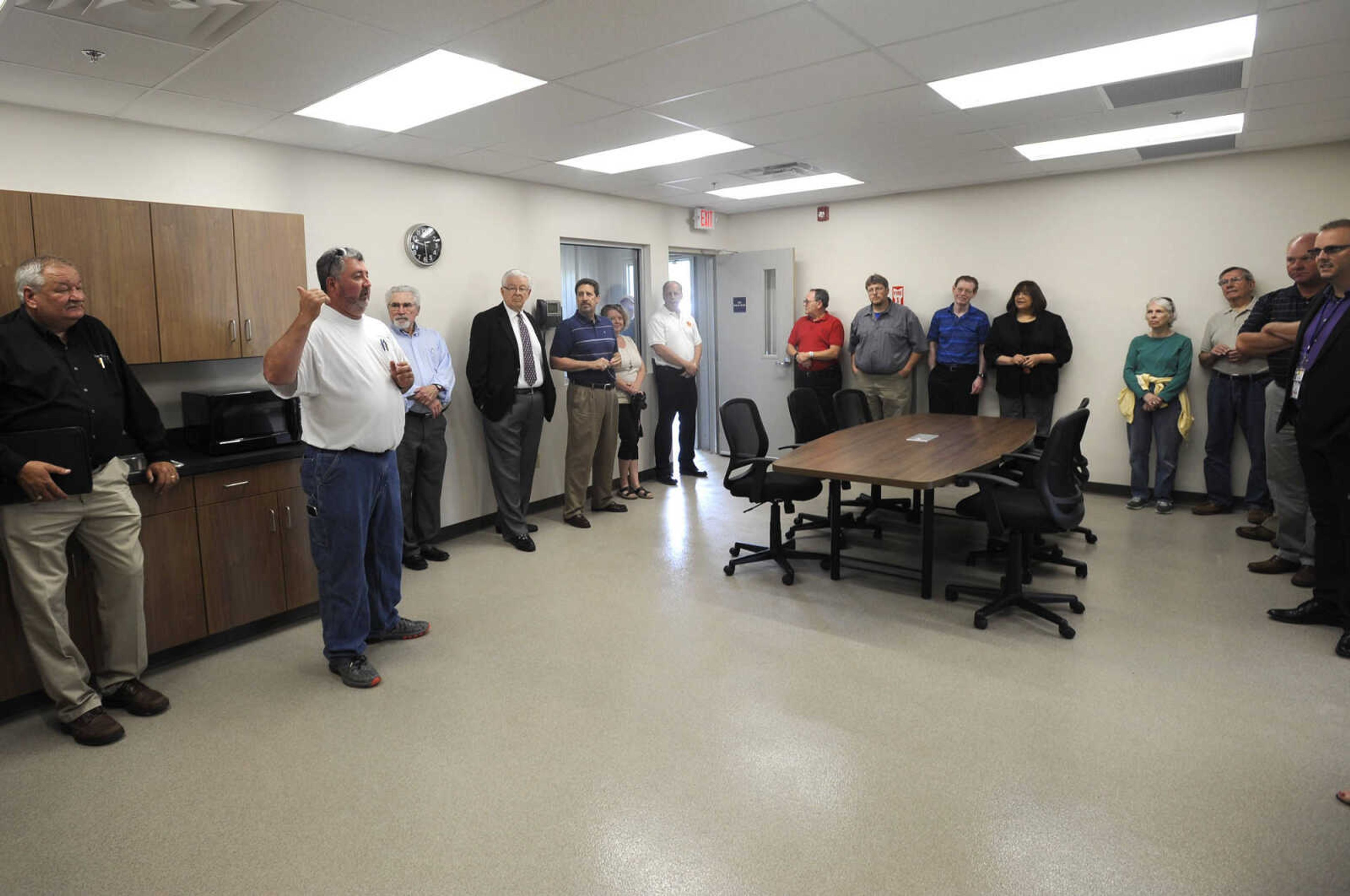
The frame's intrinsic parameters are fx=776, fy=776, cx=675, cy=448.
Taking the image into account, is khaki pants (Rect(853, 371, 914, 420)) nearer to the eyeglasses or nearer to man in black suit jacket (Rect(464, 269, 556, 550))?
man in black suit jacket (Rect(464, 269, 556, 550))

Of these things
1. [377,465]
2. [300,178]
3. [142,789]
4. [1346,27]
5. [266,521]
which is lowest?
[142,789]

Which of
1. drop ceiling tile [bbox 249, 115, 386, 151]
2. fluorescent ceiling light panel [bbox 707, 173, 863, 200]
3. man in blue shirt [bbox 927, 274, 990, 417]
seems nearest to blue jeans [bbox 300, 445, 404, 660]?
drop ceiling tile [bbox 249, 115, 386, 151]

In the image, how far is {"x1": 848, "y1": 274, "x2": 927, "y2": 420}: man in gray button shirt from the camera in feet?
23.1

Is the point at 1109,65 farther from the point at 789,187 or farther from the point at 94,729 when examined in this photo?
the point at 94,729

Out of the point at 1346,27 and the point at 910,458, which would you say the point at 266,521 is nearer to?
the point at 910,458

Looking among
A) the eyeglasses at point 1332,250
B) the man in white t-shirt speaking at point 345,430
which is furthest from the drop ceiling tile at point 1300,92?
the man in white t-shirt speaking at point 345,430

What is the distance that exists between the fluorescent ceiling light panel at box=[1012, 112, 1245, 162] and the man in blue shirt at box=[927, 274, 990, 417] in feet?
4.56

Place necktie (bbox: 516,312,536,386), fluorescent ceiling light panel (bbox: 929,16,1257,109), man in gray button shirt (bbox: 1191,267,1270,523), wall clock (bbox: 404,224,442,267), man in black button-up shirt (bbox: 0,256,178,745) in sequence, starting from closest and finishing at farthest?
man in black button-up shirt (bbox: 0,256,178,745) < fluorescent ceiling light panel (bbox: 929,16,1257,109) < wall clock (bbox: 404,224,442,267) < necktie (bbox: 516,312,536,386) < man in gray button shirt (bbox: 1191,267,1270,523)

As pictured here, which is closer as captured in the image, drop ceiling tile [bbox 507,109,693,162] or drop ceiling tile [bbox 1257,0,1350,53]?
drop ceiling tile [bbox 1257,0,1350,53]

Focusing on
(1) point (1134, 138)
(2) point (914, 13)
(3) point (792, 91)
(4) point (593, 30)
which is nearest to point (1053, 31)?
(2) point (914, 13)

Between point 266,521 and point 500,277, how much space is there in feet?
9.03

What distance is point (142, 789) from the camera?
2621mm

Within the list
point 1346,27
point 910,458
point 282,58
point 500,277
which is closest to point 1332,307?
point 1346,27

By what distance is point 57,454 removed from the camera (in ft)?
9.30
